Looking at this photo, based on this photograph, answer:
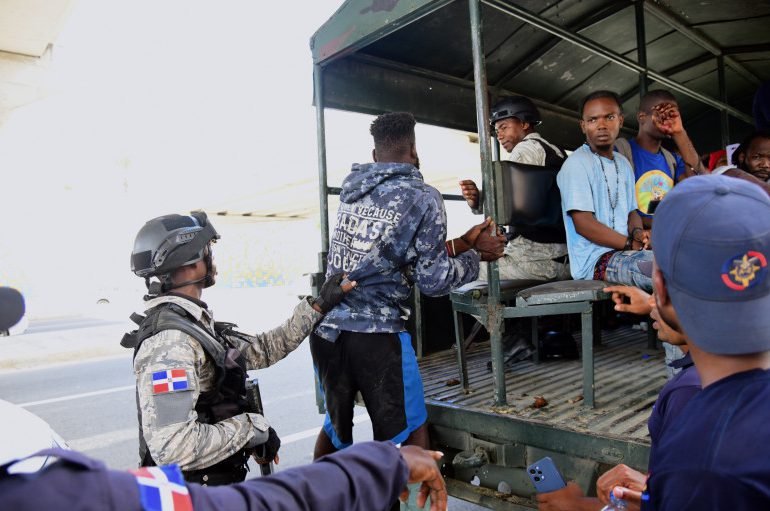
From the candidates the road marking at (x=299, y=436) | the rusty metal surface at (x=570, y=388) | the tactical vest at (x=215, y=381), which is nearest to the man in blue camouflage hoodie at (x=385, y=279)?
the rusty metal surface at (x=570, y=388)

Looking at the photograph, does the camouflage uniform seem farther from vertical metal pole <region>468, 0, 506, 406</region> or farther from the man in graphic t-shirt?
vertical metal pole <region>468, 0, 506, 406</region>

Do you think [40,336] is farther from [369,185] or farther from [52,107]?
[369,185]

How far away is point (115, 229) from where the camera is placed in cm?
2147

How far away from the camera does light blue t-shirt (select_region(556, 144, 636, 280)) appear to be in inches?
123

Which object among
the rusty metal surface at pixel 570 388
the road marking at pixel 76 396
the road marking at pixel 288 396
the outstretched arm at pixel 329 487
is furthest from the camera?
the road marking at pixel 76 396

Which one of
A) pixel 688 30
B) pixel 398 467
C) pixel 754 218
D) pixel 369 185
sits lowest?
pixel 398 467

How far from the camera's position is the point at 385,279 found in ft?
8.98

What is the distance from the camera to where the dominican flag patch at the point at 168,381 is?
199 centimetres

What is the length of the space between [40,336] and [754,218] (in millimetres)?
14110

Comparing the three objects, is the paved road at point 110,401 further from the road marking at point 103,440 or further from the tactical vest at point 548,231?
the tactical vest at point 548,231

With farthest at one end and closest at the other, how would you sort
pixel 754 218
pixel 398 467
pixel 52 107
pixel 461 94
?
1. pixel 52 107
2. pixel 461 94
3. pixel 398 467
4. pixel 754 218

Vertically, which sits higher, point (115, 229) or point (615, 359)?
point (115, 229)

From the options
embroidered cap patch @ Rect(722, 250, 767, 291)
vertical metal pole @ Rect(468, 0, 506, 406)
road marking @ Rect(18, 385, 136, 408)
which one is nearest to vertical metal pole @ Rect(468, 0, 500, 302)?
vertical metal pole @ Rect(468, 0, 506, 406)

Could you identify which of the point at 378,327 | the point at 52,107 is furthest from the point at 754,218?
the point at 52,107
